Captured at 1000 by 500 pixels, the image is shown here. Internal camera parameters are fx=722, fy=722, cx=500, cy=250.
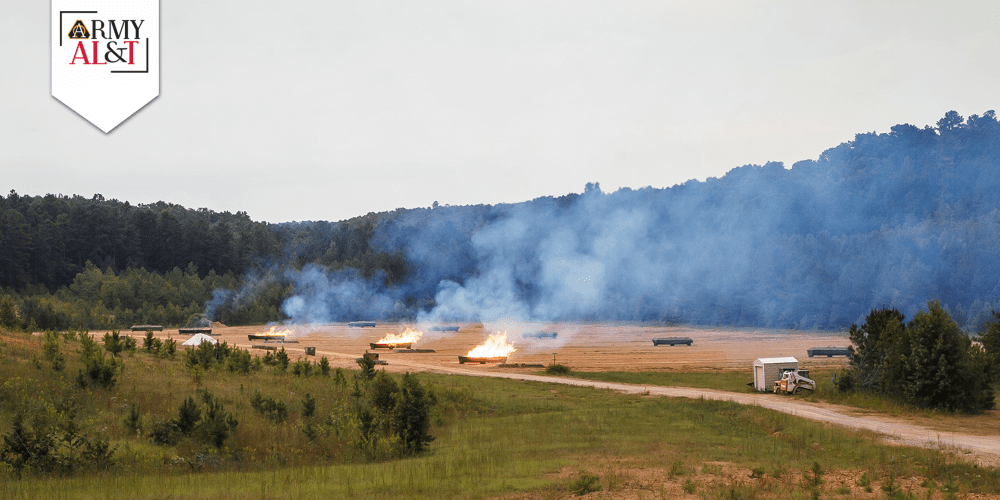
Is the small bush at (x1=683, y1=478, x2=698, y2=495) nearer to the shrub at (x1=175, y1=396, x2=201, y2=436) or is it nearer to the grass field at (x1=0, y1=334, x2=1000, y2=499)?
the grass field at (x1=0, y1=334, x2=1000, y2=499)

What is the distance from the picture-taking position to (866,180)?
146500 millimetres

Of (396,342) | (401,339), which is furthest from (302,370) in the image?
(401,339)

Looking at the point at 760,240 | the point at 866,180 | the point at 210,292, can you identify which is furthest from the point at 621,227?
the point at 210,292

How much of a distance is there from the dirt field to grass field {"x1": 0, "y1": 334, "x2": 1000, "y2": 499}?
26.1 metres

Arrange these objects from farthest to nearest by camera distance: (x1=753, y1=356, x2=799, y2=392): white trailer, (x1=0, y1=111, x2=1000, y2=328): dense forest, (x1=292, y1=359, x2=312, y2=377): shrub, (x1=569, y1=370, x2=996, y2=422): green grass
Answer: (x1=0, y1=111, x2=1000, y2=328): dense forest < (x1=753, y1=356, x2=799, y2=392): white trailer < (x1=292, y1=359, x2=312, y2=377): shrub < (x1=569, y1=370, x2=996, y2=422): green grass

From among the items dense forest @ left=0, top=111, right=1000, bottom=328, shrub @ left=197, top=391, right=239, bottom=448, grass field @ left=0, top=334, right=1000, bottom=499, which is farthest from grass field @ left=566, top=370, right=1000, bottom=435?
dense forest @ left=0, top=111, right=1000, bottom=328

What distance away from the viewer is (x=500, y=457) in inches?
691

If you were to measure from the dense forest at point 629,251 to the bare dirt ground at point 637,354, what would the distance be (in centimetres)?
1323

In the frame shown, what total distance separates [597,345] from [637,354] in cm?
1104

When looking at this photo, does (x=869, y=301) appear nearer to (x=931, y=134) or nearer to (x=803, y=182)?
(x=803, y=182)

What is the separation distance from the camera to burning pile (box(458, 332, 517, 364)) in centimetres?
5441

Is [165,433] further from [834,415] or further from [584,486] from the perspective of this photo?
[834,415]

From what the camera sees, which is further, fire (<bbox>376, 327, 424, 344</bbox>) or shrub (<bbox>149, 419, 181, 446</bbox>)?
fire (<bbox>376, 327, 424, 344</bbox>)

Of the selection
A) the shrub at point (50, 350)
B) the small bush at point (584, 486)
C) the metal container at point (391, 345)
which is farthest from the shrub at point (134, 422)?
the metal container at point (391, 345)
